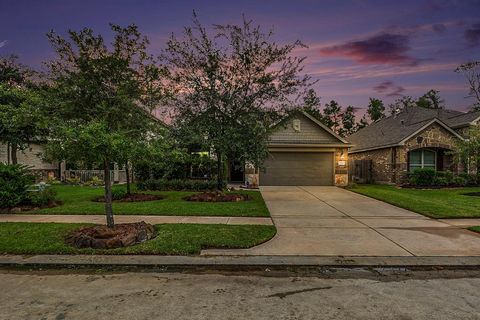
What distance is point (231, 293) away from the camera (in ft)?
13.3

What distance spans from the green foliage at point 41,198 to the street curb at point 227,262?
19.4 ft

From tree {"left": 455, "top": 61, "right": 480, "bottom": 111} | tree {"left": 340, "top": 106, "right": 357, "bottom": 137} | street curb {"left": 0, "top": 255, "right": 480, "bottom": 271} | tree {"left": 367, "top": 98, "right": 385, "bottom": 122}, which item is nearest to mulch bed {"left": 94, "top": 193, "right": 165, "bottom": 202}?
street curb {"left": 0, "top": 255, "right": 480, "bottom": 271}

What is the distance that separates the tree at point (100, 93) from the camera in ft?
20.2

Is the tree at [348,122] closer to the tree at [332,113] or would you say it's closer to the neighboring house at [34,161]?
the tree at [332,113]

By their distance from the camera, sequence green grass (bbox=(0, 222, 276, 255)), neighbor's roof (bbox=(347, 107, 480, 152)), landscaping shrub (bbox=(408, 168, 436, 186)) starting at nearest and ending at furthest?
green grass (bbox=(0, 222, 276, 255)) → landscaping shrub (bbox=(408, 168, 436, 186)) → neighbor's roof (bbox=(347, 107, 480, 152))

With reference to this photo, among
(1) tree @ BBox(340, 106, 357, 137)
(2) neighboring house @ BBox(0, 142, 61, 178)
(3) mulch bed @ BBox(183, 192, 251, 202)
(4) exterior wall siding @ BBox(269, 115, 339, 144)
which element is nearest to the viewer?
(3) mulch bed @ BBox(183, 192, 251, 202)

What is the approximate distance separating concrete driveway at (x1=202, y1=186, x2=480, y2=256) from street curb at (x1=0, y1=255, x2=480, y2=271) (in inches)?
12.5

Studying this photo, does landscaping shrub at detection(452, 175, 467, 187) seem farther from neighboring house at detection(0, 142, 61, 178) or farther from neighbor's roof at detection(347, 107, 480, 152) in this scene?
neighboring house at detection(0, 142, 61, 178)

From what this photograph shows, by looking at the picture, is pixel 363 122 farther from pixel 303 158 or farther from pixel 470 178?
pixel 303 158

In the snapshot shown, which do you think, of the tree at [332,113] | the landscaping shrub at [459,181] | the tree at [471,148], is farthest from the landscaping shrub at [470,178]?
the tree at [332,113]

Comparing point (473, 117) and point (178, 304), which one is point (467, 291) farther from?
point (473, 117)

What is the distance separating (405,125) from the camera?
23.6m

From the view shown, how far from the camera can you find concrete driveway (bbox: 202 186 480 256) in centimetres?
593

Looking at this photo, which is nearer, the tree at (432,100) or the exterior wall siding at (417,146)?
the exterior wall siding at (417,146)
